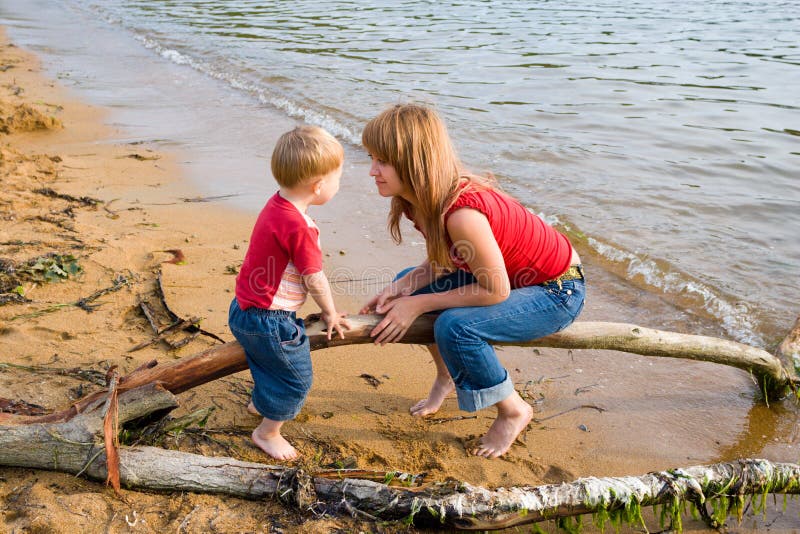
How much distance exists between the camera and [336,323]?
9.01ft

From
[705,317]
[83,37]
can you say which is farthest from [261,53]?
[705,317]

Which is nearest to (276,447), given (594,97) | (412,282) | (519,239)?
(412,282)

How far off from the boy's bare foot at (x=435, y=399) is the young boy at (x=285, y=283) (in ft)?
2.18

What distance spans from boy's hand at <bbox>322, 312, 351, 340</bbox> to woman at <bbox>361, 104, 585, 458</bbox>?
0.13 metres

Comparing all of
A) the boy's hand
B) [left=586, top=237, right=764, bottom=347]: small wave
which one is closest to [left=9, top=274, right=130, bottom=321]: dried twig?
the boy's hand

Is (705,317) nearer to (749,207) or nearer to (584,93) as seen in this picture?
(749,207)

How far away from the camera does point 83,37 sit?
587 inches

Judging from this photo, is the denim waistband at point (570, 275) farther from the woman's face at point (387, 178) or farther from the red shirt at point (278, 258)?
the red shirt at point (278, 258)

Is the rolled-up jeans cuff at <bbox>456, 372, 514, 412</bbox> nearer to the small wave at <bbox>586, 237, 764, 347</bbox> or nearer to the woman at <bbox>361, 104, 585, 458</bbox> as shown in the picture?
the woman at <bbox>361, 104, 585, 458</bbox>

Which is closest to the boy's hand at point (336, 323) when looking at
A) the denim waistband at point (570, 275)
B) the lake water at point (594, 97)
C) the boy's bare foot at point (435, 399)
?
the boy's bare foot at point (435, 399)

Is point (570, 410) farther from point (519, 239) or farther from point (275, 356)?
point (275, 356)

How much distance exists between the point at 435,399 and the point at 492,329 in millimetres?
592

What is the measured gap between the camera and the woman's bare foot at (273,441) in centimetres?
278

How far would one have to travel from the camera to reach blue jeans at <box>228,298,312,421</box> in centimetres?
267
